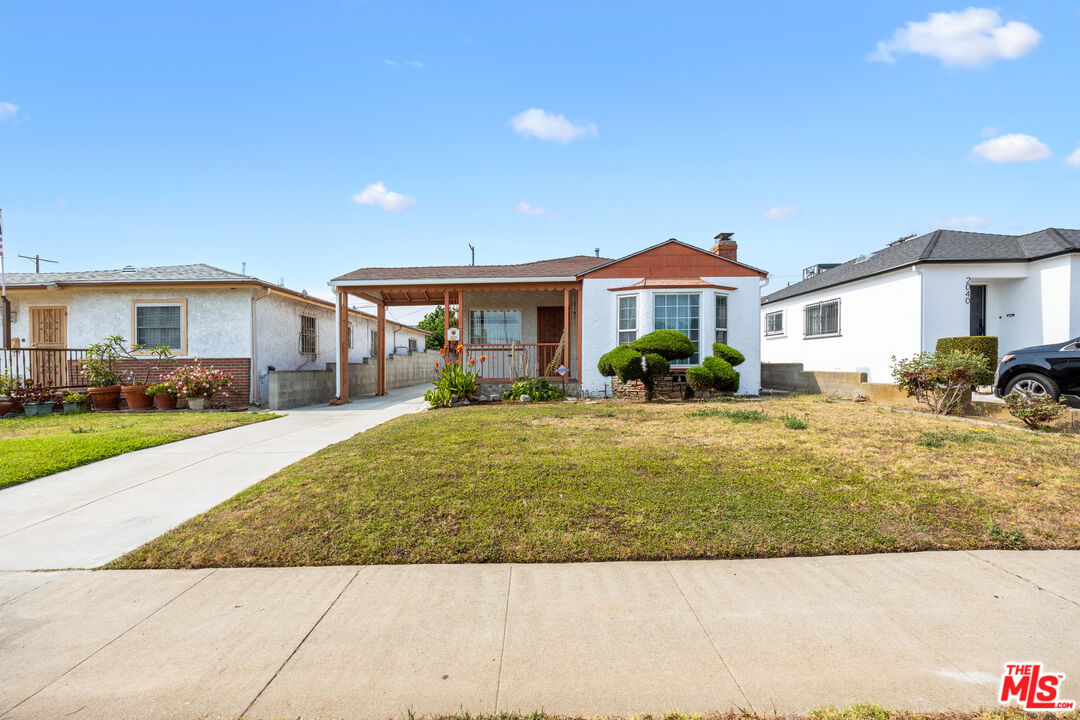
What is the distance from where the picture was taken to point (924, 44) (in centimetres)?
934

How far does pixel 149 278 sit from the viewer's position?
1339 cm

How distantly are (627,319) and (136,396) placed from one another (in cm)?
1232

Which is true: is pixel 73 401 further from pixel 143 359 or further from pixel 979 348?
pixel 979 348

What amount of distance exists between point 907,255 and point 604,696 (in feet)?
49.5

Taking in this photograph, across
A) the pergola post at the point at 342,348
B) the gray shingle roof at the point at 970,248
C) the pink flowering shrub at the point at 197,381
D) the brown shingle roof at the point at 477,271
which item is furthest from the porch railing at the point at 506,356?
the gray shingle roof at the point at 970,248

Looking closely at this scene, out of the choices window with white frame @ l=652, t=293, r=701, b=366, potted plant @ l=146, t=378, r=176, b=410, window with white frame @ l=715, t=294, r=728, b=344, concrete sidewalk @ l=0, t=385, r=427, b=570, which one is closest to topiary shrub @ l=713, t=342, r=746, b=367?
window with white frame @ l=652, t=293, r=701, b=366

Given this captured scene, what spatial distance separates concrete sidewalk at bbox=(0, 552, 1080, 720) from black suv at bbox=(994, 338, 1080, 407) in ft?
23.5

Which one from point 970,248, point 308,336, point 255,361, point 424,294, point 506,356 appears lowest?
point 255,361

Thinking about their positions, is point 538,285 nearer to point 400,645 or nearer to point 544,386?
point 544,386

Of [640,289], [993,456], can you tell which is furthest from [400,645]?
[640,289]

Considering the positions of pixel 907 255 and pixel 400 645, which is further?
pixel 907 255

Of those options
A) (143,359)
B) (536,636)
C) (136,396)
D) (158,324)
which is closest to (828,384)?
(536,636)

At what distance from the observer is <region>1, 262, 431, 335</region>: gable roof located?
1288cm

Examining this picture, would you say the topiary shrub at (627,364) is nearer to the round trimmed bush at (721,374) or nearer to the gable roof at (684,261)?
the round trimmed bush at (721,374)
